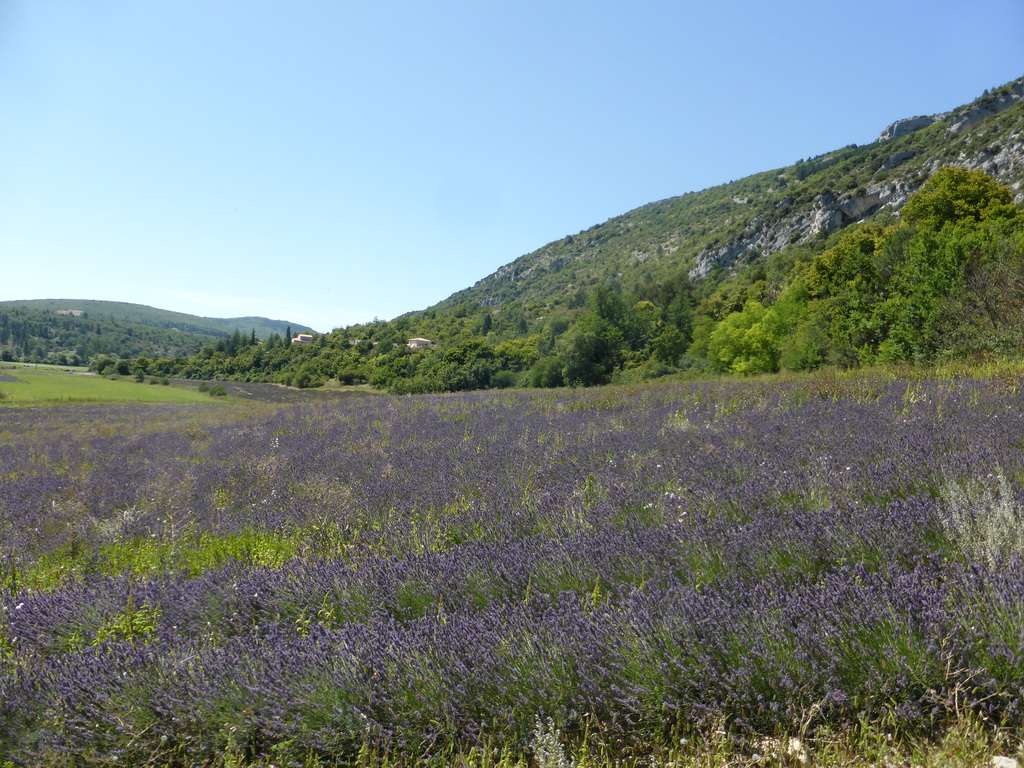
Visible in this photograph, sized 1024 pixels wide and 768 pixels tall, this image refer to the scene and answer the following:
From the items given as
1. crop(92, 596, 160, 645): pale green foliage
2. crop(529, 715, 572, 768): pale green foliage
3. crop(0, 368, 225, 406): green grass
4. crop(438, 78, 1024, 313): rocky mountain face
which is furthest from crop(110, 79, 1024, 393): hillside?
crop(0, 368, 225, 406): green grass

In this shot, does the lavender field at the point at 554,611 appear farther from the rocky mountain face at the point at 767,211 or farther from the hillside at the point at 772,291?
the rocky mountain face at the point at 767,211

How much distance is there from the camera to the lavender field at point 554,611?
1.50 m

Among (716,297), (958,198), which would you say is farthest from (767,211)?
(958,198)

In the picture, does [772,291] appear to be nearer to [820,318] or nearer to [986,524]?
[820,318]

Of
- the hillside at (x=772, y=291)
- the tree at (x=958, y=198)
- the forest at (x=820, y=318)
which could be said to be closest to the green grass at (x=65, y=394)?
the hillside at (x=772, y=291)

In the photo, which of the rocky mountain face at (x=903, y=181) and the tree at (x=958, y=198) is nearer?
the tree at (x=958, y=198)

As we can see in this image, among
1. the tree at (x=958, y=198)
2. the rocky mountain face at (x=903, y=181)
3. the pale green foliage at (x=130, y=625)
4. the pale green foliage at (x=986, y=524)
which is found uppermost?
the rocky mountain face at (x=903, y=181)

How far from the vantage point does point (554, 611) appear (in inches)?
75.5

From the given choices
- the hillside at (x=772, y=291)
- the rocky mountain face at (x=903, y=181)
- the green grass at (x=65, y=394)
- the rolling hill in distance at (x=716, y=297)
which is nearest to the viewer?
the hillside at (x=772, y=291)

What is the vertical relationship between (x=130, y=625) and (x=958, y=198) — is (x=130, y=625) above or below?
below

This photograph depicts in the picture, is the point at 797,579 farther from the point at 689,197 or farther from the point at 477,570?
the point at 689,197

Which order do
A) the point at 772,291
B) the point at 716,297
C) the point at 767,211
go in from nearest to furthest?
the point at 772,291 < the point at 716,297 < the point at 767,211

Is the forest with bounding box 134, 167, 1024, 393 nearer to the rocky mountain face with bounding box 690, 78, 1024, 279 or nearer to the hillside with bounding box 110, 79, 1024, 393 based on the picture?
the hillside with bounding box 110, 79, 1024, 393

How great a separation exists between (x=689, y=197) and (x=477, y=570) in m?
186
